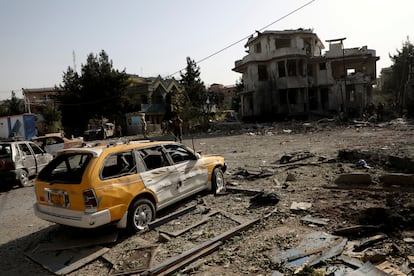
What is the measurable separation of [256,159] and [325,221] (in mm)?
7266

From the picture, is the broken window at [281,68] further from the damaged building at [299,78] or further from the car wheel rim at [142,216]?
the car wheel rim at [142,216]

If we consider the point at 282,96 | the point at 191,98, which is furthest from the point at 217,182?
the point at 191,98

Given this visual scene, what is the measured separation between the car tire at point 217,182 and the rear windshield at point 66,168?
3082 millimetres

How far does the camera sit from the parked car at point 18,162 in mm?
9555

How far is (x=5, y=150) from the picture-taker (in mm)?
9664

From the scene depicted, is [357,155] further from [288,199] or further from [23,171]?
[23,171]

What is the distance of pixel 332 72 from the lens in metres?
37.6

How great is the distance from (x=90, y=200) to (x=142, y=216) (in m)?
1.04

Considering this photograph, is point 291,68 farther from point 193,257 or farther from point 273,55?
point 193,257

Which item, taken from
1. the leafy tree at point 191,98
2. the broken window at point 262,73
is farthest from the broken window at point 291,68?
the leafy tree at point 191,98

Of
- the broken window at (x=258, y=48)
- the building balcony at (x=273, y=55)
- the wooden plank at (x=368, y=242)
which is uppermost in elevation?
the broken window at (x=258, y=48)

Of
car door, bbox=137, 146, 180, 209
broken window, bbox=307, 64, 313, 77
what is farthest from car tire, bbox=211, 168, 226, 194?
broken window, bbox=307, 64, 313, 77

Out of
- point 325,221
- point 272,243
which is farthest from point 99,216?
point 325,221

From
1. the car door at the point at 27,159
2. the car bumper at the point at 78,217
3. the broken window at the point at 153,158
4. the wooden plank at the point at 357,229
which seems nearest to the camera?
the wooden plank at the point at 357,229
